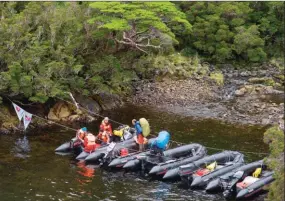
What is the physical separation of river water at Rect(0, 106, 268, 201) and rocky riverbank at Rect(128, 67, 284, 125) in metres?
2.59

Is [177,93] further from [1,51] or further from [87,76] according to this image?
[1,51]

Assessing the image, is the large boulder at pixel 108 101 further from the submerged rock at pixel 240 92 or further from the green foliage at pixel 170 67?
the submerged rock at pixel 240 92

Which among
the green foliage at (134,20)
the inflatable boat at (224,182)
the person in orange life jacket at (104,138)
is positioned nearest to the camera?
the inflatable boat at (224,182)

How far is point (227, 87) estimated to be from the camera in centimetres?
3778

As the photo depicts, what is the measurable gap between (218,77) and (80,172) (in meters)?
20.8

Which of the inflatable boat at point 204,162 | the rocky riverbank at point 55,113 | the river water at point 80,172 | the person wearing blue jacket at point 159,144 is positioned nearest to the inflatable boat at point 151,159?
the person wearing blue jacket at point 159,144

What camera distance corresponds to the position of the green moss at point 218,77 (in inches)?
1524

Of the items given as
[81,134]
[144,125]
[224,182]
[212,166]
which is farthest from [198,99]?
[224,182]

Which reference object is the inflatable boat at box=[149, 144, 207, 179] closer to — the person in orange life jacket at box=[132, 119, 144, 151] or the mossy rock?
the person in orange life jacket at box=[132, 119, 144, 151]

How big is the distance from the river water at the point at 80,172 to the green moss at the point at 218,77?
10254 mm

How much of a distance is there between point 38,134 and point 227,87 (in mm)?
17423

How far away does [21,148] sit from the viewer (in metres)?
23.6

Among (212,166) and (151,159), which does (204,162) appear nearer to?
(212,166)

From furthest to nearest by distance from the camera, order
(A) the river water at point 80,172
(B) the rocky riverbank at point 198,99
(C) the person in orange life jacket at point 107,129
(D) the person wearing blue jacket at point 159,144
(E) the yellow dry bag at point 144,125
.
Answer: (B) the rocky riverbank at point 198,99 < (C) the person in orange life jacket at point 107,129 < (E) the yellow dry bag at point 144,125 < (D) the person wearing blue jacket at point 159,144 < (A) the river water at point 80,172
